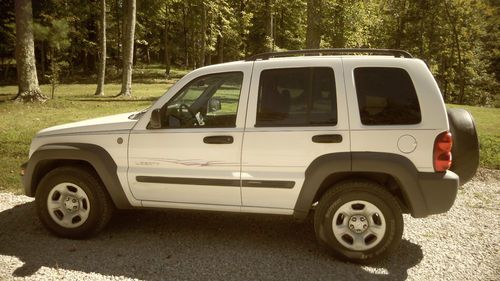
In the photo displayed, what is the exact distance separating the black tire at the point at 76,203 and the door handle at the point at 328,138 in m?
2.34

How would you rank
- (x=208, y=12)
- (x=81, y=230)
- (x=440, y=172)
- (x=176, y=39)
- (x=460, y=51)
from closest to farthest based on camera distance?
1. (x=440, y=172)
2. (x=81, y=230)
3. (x=208, y=12)
4. (x=460, y=51)
5. (x=176, y=39)

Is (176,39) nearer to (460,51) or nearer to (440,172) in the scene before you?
(460,51)

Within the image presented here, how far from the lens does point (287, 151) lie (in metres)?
4.23

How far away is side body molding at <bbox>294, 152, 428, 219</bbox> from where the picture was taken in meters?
4.04

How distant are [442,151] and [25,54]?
15.6 metres

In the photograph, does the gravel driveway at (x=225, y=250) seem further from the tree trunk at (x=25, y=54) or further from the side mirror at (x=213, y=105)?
the tree trunk at (x=25, y=54)

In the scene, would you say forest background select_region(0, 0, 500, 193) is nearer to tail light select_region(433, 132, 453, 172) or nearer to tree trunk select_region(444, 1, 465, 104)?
tree trunk select_region(444, 1, 465, 104)

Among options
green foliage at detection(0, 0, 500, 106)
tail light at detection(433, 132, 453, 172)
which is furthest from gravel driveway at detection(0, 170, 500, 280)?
green foliage at detection(0, 0, 500, 106)

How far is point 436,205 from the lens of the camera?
4090 mm

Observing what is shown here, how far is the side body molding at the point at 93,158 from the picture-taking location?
15.3ft

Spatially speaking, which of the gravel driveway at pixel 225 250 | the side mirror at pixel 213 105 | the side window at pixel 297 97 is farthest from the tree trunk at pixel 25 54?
the side window at pixel 297 97

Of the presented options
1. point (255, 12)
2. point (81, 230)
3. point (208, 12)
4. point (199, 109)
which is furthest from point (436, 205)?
point (255, 12)

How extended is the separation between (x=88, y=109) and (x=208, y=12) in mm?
17315

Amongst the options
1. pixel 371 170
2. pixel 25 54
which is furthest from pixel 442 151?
pixel 25 54
